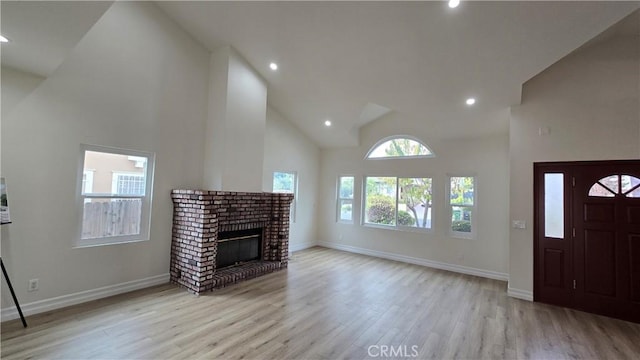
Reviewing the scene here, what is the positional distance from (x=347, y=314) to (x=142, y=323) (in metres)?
2.29

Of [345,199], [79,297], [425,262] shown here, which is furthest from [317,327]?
[345,199]

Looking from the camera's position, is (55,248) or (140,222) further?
(140,222)

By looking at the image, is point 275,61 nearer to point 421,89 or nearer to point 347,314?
point 421,89

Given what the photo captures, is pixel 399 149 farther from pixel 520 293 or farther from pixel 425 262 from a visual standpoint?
pixel 520 293

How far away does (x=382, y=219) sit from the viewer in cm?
669

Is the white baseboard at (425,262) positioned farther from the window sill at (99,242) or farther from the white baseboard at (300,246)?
the window sill at (99,242)

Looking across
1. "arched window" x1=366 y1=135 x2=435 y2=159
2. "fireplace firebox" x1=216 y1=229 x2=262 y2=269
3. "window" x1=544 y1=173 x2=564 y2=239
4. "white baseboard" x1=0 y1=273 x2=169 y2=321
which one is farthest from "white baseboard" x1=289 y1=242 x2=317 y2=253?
"window" x1=544 y1=173 x2=564 y2=239

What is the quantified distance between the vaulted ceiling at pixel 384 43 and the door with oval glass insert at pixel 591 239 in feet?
4.81

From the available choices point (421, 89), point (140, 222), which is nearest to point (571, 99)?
point (421, 89)

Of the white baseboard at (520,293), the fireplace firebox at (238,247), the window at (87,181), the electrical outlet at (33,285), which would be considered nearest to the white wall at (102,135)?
the electrical outlet at (33,285)

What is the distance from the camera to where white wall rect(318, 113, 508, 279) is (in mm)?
5168

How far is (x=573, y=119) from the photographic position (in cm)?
396

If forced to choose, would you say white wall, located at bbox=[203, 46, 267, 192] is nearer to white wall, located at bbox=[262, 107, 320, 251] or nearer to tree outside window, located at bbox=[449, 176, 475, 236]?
white wall, located at bbox=[262, 107, 320, 251]

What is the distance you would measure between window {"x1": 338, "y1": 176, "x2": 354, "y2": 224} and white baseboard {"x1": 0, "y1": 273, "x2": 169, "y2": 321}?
13.9ft
